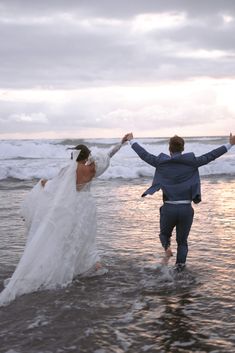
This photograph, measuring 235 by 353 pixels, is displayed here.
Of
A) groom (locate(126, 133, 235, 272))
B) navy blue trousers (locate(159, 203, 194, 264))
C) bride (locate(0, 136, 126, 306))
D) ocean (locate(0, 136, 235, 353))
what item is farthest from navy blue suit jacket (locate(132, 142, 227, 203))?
ocean (locate(0, 136, 235, 353))

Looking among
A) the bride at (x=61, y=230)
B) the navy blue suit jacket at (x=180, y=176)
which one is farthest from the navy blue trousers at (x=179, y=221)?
the bride at (x=61, y=230)

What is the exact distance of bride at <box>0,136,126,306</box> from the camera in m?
6.02

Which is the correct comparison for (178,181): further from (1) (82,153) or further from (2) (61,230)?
(2) (61,230)

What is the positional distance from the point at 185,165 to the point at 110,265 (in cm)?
195

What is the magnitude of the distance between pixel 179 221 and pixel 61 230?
1.55m

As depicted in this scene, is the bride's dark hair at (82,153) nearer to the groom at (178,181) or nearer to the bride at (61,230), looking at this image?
the bride at (61,230)

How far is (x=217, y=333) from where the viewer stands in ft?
15.7

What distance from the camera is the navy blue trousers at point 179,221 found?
652 cm

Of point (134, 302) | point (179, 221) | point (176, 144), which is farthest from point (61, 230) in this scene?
point (176, 144)

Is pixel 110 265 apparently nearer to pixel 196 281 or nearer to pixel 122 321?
pixel 196 281

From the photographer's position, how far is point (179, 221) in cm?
659

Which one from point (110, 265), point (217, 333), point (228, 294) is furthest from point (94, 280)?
point (217, 333)

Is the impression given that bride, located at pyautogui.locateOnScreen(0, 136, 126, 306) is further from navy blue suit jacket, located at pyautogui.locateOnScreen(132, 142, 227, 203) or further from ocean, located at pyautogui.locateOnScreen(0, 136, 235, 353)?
navy blue suit jacket, located at pyautogui.locateOnScreen(132, 142, 227, 203)

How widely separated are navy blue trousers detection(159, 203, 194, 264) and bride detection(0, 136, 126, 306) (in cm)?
97
